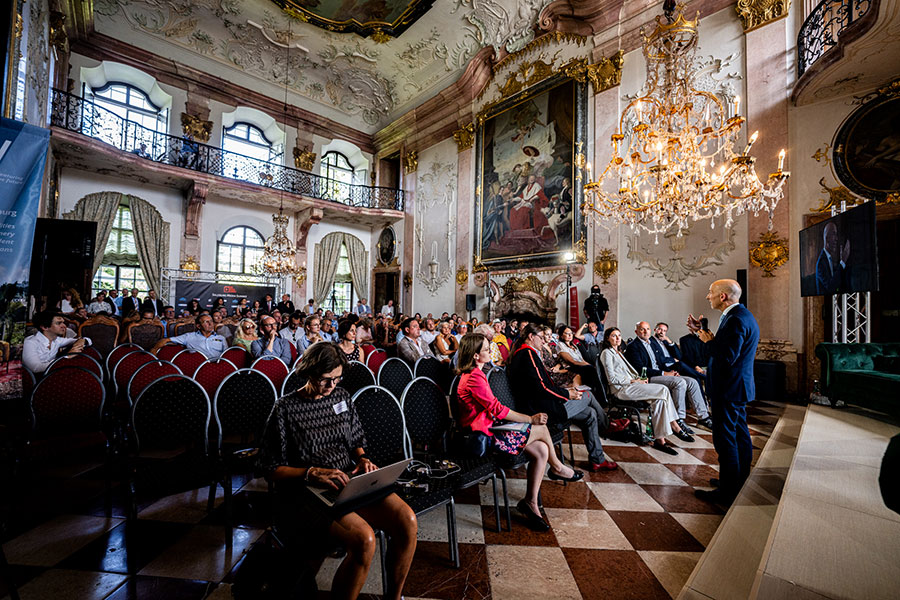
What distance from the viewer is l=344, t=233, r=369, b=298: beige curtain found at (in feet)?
43.6

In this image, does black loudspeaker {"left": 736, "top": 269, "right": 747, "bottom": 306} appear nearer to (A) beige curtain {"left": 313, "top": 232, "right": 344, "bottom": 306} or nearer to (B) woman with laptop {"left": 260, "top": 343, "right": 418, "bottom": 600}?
(B) woman with laptop {"left": 260, "top": 343, "right": 418, "bottom": 600}

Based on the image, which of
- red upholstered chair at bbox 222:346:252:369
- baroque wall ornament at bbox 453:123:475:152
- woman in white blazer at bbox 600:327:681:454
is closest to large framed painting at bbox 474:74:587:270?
baroque wall ornament at bbox 453:123:475:152

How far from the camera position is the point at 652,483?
2816 millimetres

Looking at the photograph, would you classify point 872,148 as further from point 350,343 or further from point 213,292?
point 213,292

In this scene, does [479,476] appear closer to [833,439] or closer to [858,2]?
[833,439]

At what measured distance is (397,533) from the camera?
150cm

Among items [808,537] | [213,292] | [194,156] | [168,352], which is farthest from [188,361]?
[194,156]

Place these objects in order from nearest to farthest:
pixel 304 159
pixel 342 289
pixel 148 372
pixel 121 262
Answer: pixel 148 372, pixel 121 262, pixel 304 159, pixel 342 289

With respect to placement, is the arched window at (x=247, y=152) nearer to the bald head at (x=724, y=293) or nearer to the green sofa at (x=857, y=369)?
the bald head at (x=724, y=293)

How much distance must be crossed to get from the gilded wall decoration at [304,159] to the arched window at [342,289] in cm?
279

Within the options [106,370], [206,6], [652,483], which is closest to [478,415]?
[652,483]

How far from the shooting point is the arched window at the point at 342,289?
13109 mm

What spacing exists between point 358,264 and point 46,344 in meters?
10.6

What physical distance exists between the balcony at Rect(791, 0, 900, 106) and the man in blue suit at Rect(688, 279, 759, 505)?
449 centimetres
